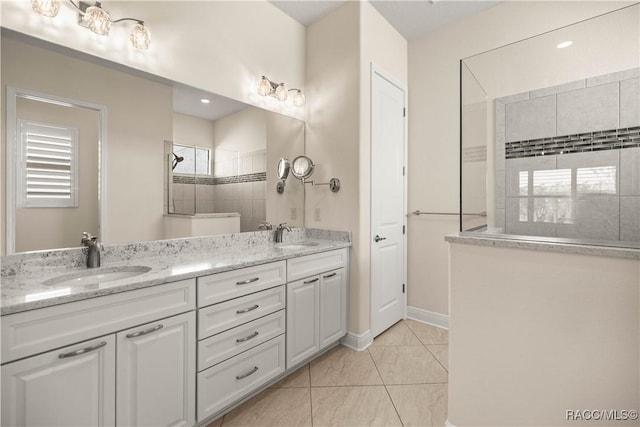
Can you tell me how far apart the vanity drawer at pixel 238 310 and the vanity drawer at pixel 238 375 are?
19 cm

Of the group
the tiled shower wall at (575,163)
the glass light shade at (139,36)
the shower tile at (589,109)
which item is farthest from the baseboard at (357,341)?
the glass light shade at (139,36)

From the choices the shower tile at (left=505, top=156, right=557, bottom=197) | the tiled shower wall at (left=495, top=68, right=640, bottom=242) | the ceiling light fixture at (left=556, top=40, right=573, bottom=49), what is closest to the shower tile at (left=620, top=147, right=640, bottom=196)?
the tiled shower wall at (left=495, top=68, right=640, bottom=242)

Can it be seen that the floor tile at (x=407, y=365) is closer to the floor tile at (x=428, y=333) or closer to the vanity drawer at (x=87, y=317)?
the floor tile at (x=428, y=333)

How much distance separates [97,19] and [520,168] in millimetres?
2377

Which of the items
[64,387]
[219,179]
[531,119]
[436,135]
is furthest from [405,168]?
[64,387]

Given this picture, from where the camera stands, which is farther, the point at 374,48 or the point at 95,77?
the point at 374,48

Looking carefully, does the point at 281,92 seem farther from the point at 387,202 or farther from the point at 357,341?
the point at 357,341

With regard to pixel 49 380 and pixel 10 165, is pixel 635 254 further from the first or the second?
pixel 10 165

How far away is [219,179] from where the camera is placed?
2.21 m

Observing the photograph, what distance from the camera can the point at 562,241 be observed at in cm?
126

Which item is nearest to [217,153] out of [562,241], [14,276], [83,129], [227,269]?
[83,129]

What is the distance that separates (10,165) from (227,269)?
1088 mm

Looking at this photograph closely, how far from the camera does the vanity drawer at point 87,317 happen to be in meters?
0.99

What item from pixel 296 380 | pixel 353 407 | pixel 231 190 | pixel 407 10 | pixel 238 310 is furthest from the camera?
pixel 407 10
